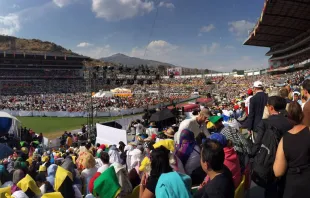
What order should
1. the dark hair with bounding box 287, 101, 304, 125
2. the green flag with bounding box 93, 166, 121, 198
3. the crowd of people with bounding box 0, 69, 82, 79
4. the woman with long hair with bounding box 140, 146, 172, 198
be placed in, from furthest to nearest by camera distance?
the crowd of people with bounding box 0, 69, 82, 79 < the green flag with bounding box 93, 166, 121, 198 < the woman with long hair with bounding box 140, 146, 172, 198 < the dark hair with bounding box 287, 101, 304, 125

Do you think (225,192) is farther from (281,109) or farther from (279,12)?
(279,12)

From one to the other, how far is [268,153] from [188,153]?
1.33 metres

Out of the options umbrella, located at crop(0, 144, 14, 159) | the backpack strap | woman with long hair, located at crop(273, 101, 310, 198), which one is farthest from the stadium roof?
the backpack strap

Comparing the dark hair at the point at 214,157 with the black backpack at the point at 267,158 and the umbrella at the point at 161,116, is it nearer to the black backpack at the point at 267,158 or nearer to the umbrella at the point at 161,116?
the black backpack at the point at 267,158

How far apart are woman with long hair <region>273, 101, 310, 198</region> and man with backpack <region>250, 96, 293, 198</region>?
30 centimetres

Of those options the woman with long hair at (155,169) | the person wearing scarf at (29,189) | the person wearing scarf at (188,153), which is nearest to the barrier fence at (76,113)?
the person wearing scarf at (188,153)

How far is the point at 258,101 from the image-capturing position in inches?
228

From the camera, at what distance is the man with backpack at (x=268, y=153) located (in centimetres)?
316

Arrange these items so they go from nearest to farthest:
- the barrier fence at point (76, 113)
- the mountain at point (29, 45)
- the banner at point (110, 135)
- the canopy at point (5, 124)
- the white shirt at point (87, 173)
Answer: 1. the white shirt at point (87, 173)
2. the banner at point (110, 135)
3. the canopy at point (5, 124)
4. the barrier fence at point (76, 113)
5. the mountain at point (29, 45)

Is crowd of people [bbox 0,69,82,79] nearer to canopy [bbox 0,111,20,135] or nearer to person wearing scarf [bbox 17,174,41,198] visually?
canopy [bbox 0,111,20,135]

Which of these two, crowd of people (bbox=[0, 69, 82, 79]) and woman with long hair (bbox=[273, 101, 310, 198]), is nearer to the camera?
woman with long hair (bbox=[273, 101, 310, 198])

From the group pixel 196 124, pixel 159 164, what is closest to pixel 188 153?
pixel 159 164

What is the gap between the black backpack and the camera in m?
3.15

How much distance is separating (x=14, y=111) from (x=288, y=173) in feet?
126
